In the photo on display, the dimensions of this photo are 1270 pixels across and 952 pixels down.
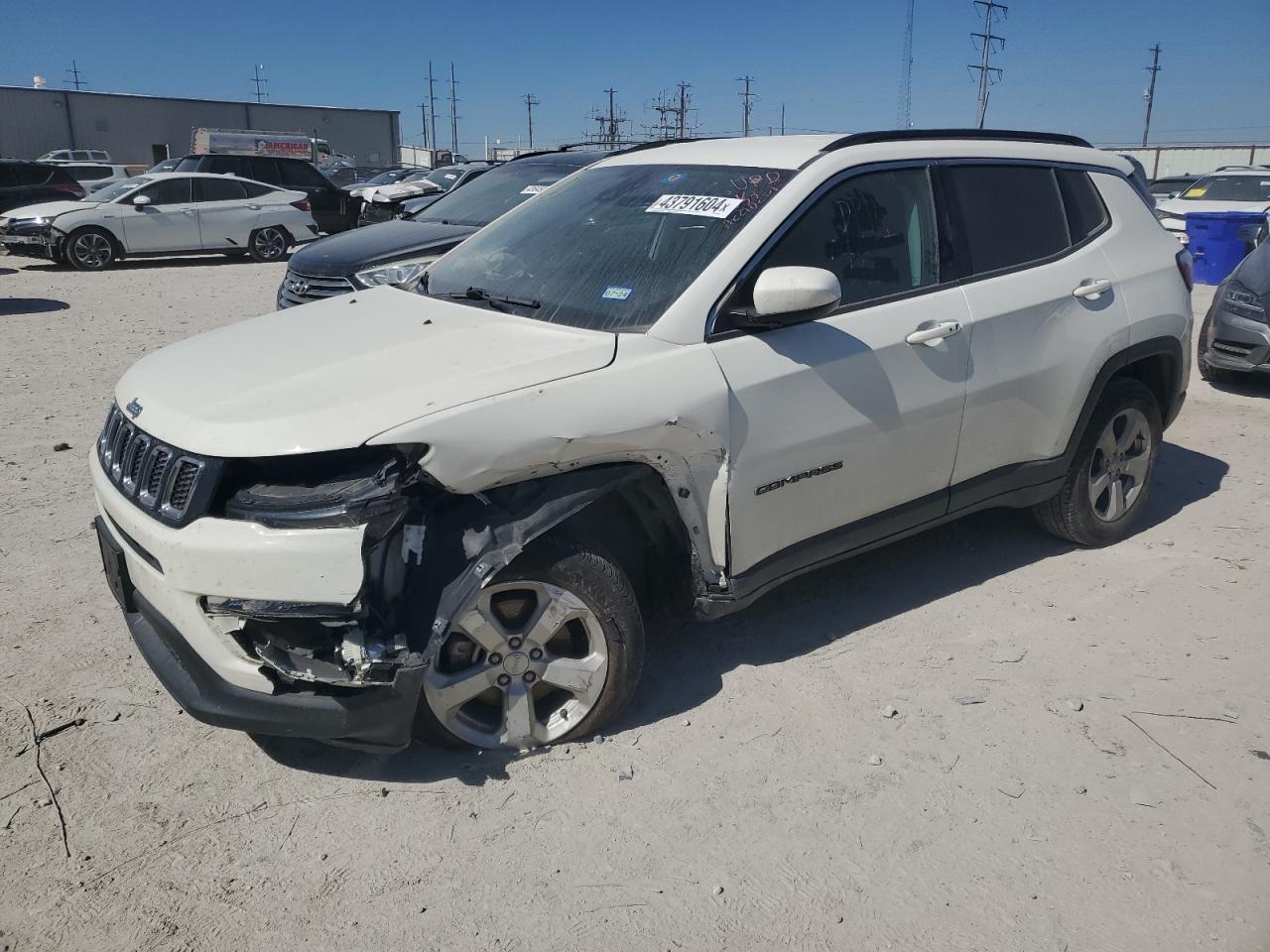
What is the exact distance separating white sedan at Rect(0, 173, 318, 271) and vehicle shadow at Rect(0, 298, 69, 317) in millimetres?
3560

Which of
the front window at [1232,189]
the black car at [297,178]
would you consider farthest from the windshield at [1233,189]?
the black car at [297,178]

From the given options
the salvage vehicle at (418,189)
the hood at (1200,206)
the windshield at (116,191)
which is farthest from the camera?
the windshield at (116,191)

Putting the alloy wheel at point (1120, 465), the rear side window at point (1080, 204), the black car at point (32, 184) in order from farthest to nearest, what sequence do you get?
the black car at point (32, 184)
the alloy wheel at point (1120, 465)
the rear side window at point (1080, 204)

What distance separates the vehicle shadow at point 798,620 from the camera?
3.12m

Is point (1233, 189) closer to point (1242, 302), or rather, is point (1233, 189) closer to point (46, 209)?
point (1242, 302)

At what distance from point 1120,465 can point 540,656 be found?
3.17 meters

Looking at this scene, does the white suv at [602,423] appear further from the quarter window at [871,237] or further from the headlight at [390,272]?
the headlight at [390,272]

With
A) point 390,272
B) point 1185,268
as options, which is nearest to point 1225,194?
point 1185,268

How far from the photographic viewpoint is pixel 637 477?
10.1 feet

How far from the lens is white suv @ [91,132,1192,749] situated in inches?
106

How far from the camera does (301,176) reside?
64.2 ft

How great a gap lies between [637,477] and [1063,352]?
7.05 ft

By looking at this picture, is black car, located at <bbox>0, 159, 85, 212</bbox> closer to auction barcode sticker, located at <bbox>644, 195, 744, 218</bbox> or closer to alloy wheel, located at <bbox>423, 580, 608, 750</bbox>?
auction barcode sticker, located at <bbox>644, 195, 744, 218</bbox>

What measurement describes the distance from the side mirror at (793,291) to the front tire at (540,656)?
3.12 feet
